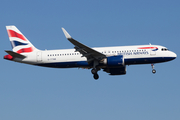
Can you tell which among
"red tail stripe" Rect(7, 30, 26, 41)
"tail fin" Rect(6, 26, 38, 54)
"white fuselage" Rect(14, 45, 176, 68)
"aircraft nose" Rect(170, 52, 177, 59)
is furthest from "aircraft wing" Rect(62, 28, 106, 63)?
"red tail stripe" Rect(7, 30, 26, 41)

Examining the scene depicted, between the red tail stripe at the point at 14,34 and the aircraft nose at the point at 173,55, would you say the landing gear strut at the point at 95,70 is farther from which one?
the red tail stripe at the point at 14,34

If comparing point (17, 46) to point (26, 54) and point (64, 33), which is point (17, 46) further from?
point (64, 33)

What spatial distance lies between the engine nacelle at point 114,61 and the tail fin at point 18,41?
38.2 feet

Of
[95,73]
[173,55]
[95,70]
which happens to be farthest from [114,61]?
[173,55]

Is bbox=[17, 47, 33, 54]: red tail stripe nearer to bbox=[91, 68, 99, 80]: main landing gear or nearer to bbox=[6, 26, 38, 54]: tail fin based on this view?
bbox=[6, 26, 38, 54]: tail fin

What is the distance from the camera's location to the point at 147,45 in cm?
4459

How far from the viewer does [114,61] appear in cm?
4241

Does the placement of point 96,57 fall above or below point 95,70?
above

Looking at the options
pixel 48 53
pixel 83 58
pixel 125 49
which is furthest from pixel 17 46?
pixel 125 49

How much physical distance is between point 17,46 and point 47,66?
235 inches

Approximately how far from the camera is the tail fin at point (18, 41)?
47.1 m

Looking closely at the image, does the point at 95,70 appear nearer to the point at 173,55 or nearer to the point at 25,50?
the point at 25,50

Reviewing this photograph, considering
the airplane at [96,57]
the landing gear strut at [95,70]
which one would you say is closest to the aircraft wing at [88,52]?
the airplane at [96,57]

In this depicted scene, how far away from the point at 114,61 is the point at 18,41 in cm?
1550
